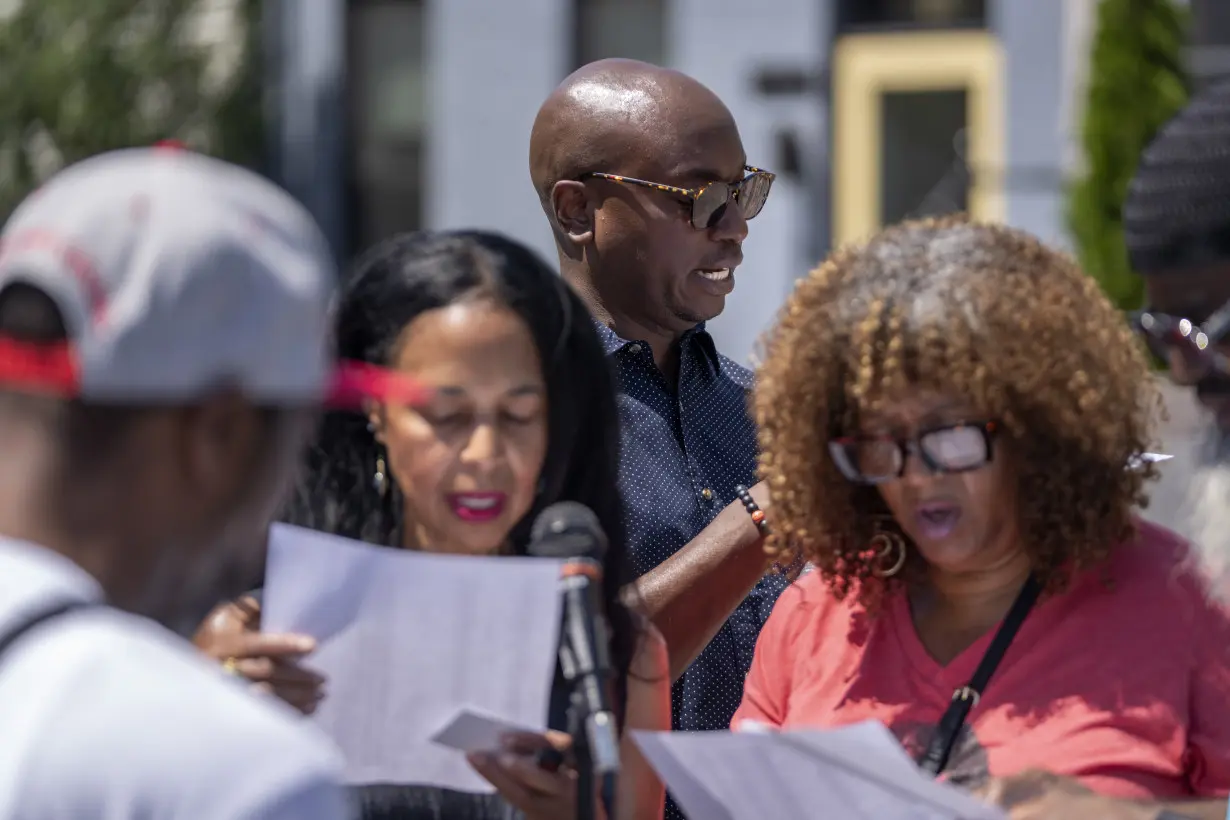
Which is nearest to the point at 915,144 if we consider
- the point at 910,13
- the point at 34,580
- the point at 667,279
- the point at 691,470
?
the point at 910,13

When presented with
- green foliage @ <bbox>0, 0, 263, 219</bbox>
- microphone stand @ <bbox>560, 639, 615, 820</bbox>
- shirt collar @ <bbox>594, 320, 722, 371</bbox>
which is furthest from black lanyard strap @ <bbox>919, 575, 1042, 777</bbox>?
green foliage @ <bbox>0, 0, 263, 219</bbox>

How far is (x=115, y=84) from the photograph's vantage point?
1419cm

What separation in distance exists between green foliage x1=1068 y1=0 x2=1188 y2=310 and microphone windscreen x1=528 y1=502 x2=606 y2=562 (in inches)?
383

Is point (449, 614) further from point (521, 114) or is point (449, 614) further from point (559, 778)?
point (521, 114)

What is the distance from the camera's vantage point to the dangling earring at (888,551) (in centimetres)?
273

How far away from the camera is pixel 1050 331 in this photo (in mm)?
2586

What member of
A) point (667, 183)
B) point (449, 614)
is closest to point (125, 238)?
point (449, 614)

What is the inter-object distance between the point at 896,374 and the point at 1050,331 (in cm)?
21

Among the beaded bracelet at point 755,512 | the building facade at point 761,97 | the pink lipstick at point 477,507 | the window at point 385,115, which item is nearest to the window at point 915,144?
the building facade at point 761,97

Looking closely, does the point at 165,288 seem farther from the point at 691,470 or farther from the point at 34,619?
the point at 691,470

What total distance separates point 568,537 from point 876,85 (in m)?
11.3

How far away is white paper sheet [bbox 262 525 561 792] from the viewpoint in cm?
226

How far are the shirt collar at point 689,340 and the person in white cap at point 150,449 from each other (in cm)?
195

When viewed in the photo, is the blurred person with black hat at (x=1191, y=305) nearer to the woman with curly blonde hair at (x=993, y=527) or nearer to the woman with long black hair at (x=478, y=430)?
the woman with curly blonde hair at (x=993, y=527)
